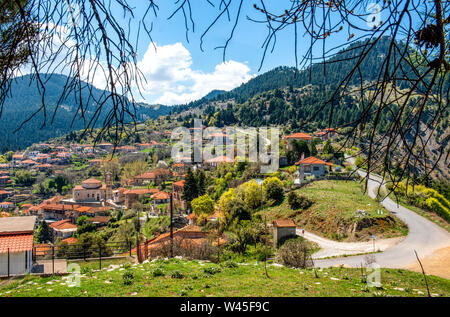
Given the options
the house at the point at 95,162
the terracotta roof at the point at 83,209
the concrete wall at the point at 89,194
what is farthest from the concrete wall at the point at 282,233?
the house at the point at 95,162

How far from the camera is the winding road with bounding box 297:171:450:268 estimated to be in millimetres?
10602

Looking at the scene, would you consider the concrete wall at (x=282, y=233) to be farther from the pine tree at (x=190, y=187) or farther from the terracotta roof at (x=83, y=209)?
the terracotta roof at (x=83, y=209)

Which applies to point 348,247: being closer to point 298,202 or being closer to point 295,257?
point 295,257

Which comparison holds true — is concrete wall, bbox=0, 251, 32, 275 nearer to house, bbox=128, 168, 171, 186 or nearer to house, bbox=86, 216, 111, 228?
house, bbox=86, 216, 111, 228

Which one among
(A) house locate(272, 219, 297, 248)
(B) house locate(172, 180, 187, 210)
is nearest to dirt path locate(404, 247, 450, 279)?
(A) house locate(272, 219, 297, 248)

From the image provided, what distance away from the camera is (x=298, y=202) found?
65.6 feet

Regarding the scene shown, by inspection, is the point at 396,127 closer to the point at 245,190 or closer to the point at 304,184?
the point at 245,190

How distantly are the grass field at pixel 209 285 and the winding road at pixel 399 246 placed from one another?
3374 millimetres

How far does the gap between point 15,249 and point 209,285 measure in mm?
5639

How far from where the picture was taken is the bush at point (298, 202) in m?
19.8

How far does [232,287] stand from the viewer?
4949 millimetres
